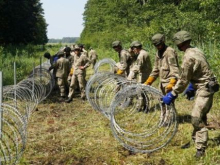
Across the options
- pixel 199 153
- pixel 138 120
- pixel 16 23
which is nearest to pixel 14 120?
pixel 199 153

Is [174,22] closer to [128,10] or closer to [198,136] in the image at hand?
[128,10]

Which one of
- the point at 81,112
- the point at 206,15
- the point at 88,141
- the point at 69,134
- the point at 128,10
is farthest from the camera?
the point at 128,10

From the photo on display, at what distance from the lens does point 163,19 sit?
19.6 m

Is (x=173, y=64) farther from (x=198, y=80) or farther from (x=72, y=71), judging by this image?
(x=72, y=71)

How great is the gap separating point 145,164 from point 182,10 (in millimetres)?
16481

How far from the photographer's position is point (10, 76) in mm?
13648

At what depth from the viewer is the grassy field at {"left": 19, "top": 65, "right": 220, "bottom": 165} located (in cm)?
516

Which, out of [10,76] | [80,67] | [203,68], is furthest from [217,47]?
[10,76]

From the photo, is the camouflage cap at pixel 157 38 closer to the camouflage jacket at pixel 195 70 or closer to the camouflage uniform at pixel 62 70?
the camouflage jacket at pixel 195 70

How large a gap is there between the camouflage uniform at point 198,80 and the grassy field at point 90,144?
390mm

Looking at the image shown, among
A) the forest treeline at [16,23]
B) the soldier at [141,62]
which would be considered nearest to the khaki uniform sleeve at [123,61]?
the soldier at [141,62]

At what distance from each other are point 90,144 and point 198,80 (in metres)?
2.44

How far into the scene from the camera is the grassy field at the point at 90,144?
516 centimetres

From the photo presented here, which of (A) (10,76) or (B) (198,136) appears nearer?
(B) (198,136)
